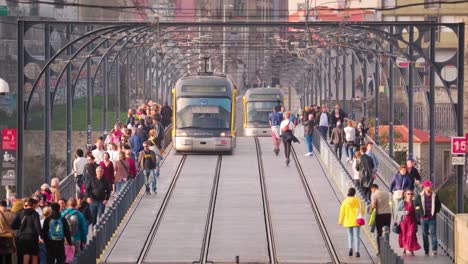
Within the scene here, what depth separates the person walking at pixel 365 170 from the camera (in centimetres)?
3491

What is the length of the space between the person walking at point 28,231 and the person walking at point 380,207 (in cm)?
752

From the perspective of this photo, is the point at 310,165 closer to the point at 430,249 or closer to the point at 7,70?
the point at 430,249

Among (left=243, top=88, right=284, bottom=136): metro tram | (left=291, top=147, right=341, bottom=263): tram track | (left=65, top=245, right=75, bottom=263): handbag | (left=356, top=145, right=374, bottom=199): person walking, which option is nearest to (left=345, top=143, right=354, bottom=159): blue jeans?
(left=291, top=147, right=341, bottom=263): tram track

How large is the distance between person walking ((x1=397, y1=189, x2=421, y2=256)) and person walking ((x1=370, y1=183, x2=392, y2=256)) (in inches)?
11.4

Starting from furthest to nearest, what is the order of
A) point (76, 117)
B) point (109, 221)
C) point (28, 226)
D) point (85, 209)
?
point (76, 117) < point (109, 221) < point (85, 209) < point (28, 226)

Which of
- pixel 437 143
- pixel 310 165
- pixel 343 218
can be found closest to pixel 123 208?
pixel 343 218

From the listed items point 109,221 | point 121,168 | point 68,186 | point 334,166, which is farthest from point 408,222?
point 334,166

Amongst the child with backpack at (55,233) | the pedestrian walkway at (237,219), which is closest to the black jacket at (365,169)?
the pedestrian walkway at (237,219)

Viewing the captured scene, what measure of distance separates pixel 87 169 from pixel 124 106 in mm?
91750

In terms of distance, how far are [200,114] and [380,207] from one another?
2350 cm

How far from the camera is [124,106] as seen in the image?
12356cm

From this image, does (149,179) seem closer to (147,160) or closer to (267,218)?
(147,160)

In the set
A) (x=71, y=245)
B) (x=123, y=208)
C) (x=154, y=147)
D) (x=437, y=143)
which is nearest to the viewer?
(x=71, y=245)

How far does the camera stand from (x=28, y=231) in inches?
922
